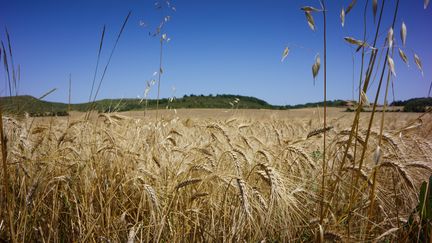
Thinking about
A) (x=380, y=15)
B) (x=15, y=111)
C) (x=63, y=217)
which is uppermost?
(x=380, y=15)

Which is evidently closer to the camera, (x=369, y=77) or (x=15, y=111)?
(x=369, y=77)

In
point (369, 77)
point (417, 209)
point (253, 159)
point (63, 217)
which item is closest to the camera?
point (369, 77)

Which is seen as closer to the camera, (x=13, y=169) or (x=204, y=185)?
(x=204, y=185)

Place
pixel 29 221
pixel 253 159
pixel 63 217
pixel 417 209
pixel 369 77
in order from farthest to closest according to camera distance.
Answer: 1. pixel 253 159
2. pixel 63 217
3. pixel 29 221
4. pixel 417 209
5. pixel 369 77

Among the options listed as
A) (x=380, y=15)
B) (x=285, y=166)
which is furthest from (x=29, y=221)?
(x=380, y=15)

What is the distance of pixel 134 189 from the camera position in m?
1.92

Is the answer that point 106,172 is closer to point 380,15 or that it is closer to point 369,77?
point 369,77

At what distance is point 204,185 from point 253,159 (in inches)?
20.4

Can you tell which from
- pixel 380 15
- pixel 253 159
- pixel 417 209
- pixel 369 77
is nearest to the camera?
pixel 380 15

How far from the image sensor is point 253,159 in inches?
85.2

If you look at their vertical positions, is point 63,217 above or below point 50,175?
below

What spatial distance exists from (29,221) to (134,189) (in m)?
0.64

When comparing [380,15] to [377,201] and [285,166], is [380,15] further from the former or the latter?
[285,166]

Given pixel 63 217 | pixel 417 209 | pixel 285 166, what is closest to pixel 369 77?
pixel 417 209
